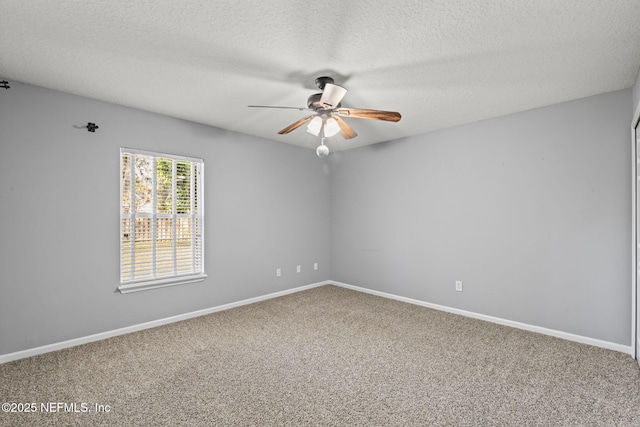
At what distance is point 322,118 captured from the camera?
9.73 ft

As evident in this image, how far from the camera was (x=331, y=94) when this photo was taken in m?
2.55

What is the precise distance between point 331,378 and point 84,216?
2881mm

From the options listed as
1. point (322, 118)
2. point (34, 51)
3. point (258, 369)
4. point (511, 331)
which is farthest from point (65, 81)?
point (511, 331)

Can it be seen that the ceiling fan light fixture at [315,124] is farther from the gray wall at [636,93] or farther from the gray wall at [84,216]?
the gray wall at [636,93]

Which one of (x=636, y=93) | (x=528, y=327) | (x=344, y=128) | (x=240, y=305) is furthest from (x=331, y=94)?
(x=528, y=327)

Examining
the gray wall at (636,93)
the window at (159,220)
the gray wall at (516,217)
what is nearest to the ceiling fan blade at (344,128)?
the gray wall at (516,217)

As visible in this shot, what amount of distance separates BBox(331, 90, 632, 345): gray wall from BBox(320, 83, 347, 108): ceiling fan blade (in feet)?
5.38

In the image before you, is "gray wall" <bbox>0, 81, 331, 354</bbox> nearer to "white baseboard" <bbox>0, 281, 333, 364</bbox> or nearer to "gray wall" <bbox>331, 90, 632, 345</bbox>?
"white baseboard" <bbox>0, 281, 333, 364</bbox>

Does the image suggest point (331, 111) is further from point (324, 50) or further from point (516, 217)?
point (516, 217)

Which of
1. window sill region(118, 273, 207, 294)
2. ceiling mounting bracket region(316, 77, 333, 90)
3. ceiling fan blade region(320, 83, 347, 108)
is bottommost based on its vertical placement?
window sill region(118, 273, 207, 294)

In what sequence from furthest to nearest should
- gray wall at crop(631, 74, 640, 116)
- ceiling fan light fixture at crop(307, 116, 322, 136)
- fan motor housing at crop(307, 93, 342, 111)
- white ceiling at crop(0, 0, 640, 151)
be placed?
1. ceiling fan light fixture at crop(307, 116, 322, 136)
2. fan motor housing at crop(307, 93, 342, 111)
3. gray wall at crop(631, 74, 640, 116)
4. white ceiling at crop(0, 0, 640, 151)

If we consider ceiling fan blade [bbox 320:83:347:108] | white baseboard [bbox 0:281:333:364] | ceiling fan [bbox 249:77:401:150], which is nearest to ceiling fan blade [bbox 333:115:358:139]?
ceiling fan [bbox 249:77:401:150]

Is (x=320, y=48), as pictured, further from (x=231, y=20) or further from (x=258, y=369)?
(x=258, y=369)

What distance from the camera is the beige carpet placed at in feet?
6.49
